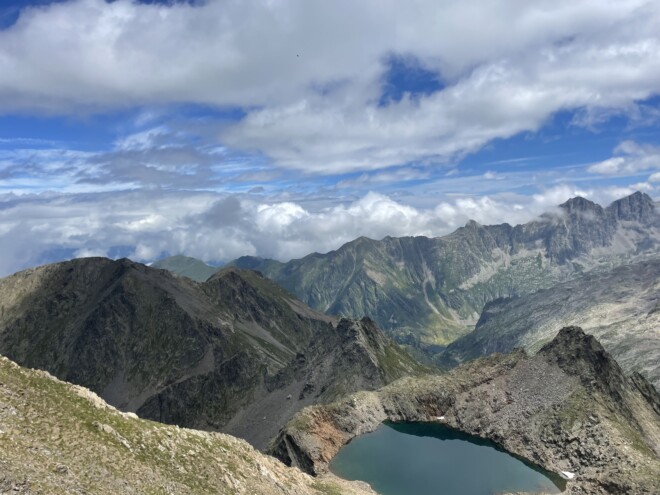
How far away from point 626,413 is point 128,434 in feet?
480

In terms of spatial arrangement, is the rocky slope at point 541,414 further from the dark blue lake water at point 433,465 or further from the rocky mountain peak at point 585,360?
the dark blue lake water at point 433,465

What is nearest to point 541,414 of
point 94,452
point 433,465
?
point 433,465

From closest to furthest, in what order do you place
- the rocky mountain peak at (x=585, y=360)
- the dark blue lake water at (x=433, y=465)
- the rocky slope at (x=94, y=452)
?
the rocky slope at (x=94, y=452) < the dark blue lake water at (x=433, y=465) < the rocky mountain peak at (x=585, y=360)

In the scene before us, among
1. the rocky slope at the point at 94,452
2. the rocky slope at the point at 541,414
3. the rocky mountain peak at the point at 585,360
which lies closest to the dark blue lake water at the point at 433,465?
the rocky slope at the point at 541,414

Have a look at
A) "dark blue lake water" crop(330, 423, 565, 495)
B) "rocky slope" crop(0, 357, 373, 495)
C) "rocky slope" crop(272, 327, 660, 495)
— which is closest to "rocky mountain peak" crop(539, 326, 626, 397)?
"rocky slope" crop(272, 327, 660, 495)

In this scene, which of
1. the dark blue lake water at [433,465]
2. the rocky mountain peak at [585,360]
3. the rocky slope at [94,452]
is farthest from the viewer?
the rocky mountain peak at [585,360]

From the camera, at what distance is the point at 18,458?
5259cm

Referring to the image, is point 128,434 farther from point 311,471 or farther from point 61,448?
point 311,471

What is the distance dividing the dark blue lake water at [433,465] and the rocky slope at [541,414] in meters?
3.63

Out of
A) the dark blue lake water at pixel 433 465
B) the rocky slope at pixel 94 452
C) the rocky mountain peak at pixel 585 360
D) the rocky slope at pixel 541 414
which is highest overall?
the rocky slope at pixel 94 452

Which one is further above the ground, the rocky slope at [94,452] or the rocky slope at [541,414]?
the rocky slope at [94,452]

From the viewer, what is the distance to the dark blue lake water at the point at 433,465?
4934 inches

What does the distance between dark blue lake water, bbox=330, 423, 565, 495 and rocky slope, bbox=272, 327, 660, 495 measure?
3632 millimetres

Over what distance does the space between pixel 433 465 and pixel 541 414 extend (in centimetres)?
3737
